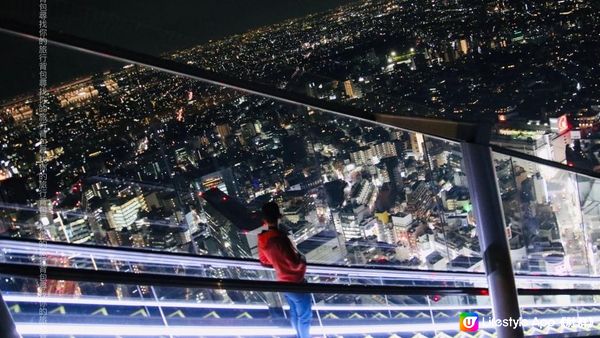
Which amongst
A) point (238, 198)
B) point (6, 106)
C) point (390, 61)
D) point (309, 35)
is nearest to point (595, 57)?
point (390, 61)

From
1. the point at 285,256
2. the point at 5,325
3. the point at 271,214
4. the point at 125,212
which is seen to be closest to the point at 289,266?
the point at 285,256

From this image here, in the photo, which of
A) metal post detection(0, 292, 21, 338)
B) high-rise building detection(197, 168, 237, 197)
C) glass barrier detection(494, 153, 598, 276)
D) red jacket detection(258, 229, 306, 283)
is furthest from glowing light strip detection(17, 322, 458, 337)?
high-rise building detection(197, 168, 237, 197)

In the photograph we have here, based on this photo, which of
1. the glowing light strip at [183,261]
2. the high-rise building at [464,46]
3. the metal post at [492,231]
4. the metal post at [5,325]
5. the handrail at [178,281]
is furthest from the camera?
the high-rise building at [464,46]

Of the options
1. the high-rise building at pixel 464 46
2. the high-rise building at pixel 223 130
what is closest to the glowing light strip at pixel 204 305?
the high-rise building at pixel 223 130

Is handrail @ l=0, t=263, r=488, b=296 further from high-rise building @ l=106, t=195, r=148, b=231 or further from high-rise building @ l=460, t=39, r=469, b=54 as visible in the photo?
high-rise building @ l=460, t=39, r=469, b=54

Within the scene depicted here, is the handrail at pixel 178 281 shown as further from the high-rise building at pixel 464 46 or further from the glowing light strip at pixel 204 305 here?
the high-rise building at pixel 464 46

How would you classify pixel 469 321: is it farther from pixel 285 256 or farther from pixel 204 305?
pixel 204 305

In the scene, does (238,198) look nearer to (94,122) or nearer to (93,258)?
(94,122)
